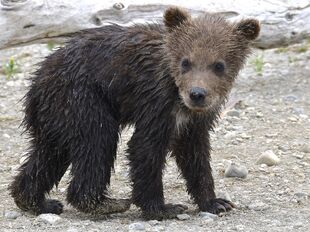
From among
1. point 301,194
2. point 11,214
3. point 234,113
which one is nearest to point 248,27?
point 301,194

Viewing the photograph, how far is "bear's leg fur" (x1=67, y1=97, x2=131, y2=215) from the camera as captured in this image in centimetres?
804

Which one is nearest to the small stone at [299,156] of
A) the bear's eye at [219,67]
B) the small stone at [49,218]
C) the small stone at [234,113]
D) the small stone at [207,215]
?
the small stone at [234,113]

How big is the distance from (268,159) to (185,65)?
2.40 m

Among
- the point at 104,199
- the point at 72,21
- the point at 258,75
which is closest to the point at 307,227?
the point at 104,199

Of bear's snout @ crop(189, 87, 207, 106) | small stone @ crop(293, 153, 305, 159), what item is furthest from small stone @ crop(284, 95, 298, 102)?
bear's snout @ crop(189, 87, 207, 106)

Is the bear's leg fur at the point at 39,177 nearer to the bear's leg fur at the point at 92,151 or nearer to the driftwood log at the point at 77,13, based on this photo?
the bear's leg fur at the point at 92,151

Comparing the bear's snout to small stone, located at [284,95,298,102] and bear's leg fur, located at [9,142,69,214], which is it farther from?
small stone, located at [284,95,298,102]

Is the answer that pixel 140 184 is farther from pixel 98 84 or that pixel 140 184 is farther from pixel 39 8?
pixel 39 8

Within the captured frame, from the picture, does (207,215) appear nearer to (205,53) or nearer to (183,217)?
(183,217)

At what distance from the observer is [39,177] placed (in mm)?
8414

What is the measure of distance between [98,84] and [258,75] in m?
5.39

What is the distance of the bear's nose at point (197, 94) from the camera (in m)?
7.55

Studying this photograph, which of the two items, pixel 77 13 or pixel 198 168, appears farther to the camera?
pixel 77 13

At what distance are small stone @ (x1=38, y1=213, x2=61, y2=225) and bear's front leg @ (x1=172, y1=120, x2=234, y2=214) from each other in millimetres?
1205
